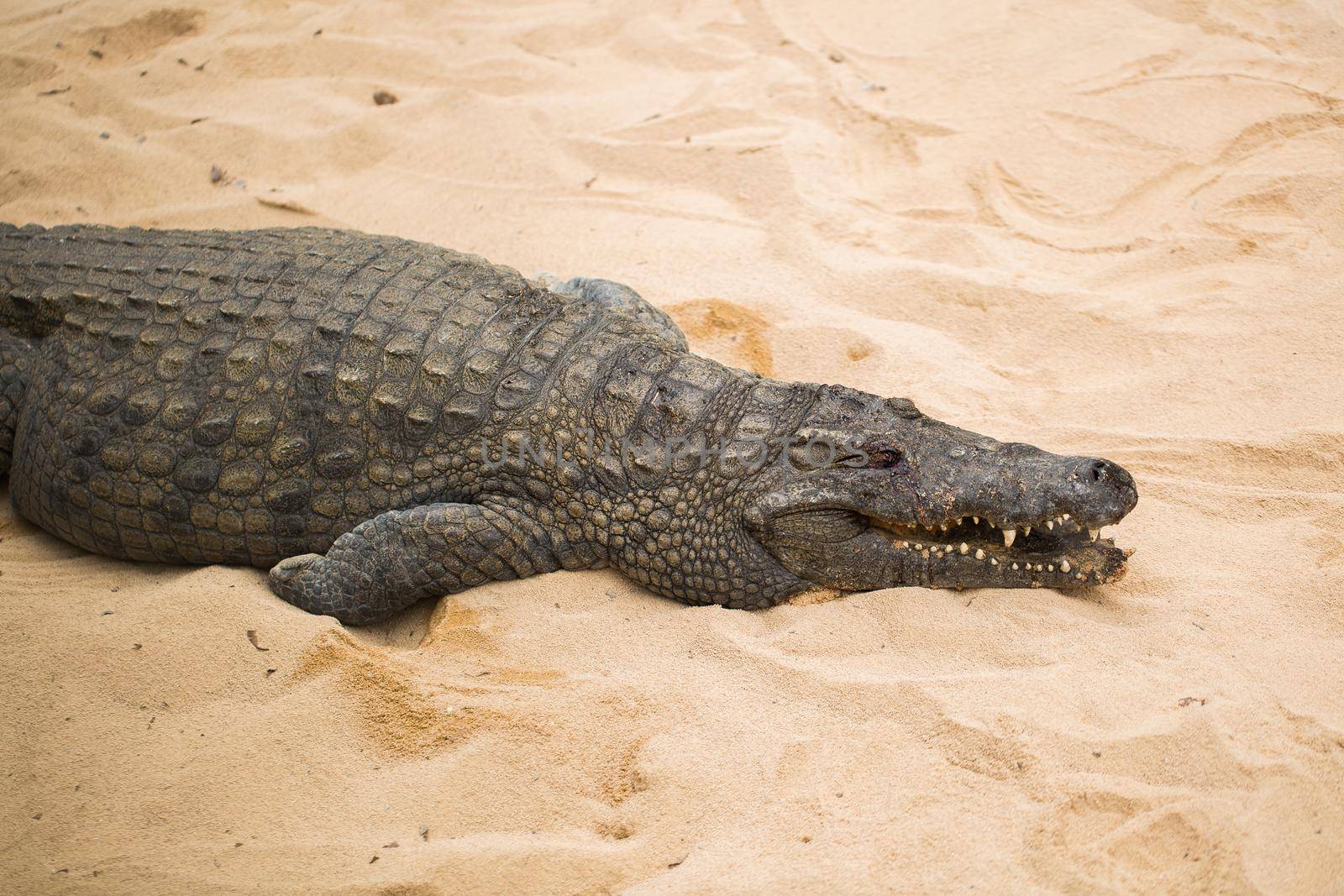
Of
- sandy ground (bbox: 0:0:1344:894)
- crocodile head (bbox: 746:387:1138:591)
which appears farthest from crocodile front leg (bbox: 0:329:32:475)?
crocodile head (bbox: 746:387:1138:591)

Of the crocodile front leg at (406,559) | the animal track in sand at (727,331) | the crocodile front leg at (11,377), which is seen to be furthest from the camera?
the animal track in sand at (727,331)

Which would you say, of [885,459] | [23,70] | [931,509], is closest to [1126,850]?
[931,509]

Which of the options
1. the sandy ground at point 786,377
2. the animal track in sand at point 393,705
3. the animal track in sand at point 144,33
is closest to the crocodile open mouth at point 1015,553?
the sandy ground at point 786,377

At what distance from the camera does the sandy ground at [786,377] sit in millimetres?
2742

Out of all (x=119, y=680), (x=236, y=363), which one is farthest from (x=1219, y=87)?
(x=119, y=680)

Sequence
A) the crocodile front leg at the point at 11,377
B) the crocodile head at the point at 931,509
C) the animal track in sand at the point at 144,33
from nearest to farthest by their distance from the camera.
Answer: the crocodile head at the point at 931,509 < the crocodile front leg at the point at 11,377 < the animal track in sand at the point at 144,33

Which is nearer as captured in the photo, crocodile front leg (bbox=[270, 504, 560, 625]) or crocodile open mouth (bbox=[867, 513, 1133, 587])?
crocodile open mouth (bbox=[867, 513, 1133, 587])

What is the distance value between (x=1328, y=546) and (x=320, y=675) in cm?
346

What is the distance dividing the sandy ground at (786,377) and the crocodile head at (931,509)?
0.14 m

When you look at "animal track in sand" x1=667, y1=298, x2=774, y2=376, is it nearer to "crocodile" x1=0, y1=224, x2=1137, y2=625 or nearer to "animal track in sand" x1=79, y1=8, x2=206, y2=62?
"crocodile" x1=0, y1=224, x2=1137, y2=625

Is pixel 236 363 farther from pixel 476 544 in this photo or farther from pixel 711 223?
pixel 711 223

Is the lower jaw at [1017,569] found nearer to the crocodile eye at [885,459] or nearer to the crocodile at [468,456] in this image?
the crocodile at [468,456]

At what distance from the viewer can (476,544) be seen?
3.73 meters

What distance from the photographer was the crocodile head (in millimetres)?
3389
